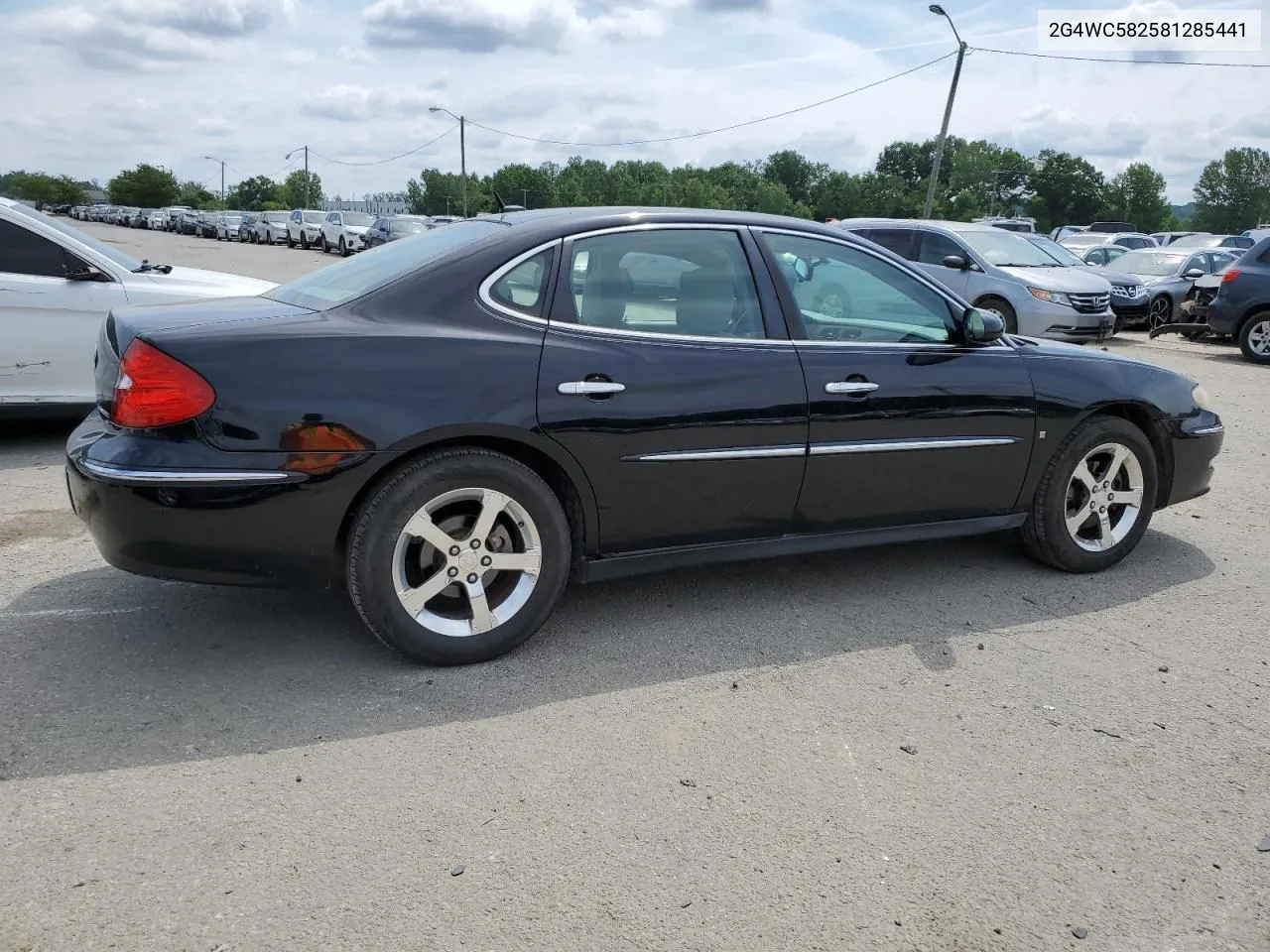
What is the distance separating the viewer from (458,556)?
3.68m

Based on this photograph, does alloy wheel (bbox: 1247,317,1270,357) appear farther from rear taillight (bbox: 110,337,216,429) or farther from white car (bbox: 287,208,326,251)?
white car (bbox: 287,208,326,251)

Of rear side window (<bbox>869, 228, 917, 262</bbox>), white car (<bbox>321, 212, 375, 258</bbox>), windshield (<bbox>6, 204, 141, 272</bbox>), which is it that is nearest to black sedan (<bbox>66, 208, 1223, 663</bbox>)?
windshield (<bbox>6, 204, 141, 272</bbox>)

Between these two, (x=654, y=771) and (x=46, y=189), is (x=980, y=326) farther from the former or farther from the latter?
(x=46, y=189)

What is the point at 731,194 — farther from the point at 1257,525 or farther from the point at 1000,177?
the point at 1257,525

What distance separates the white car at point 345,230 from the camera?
3700 cm

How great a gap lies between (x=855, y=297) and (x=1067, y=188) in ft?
406

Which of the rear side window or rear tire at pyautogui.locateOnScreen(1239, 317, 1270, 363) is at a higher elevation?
the rear side window

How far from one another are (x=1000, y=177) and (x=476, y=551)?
4889 inches

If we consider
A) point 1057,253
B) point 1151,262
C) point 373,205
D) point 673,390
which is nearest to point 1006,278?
point 1057,253

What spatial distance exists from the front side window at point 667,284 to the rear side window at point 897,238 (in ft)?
32.6

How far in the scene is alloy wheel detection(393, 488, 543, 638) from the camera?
3.63m

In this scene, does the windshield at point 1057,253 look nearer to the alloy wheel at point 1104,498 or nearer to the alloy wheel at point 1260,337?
the alloy wheel at point 1260,337

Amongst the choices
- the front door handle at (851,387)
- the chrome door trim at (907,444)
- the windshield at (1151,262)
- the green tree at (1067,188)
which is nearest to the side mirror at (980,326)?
the chrome door trim at (907,444)

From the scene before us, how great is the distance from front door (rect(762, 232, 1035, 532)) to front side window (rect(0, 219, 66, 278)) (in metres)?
4.86
